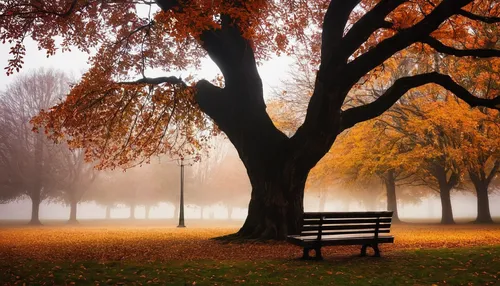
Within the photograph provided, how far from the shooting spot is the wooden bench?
27.9 ft

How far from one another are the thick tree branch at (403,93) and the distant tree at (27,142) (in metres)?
29.5

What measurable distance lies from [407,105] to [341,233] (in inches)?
724

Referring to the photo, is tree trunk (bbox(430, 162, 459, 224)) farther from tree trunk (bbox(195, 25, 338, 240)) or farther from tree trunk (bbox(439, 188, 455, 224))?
tree trunk (bbox(195, 25, 338, 240))

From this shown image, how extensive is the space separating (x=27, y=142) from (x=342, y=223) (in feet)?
111

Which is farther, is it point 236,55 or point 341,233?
point 236,55

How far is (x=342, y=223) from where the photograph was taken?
900 cm

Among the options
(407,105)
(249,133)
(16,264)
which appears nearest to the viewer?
(16,264)

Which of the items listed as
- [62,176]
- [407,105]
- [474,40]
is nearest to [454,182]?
[407,105]

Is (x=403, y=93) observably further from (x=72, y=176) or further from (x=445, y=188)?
(x=72, y=176)

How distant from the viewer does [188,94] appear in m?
14.5

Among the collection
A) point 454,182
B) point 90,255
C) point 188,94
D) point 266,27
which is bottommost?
point 90,255

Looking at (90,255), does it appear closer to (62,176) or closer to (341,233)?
(341,233)

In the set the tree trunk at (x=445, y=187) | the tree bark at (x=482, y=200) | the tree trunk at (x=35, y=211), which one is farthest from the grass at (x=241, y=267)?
the tree trunk at (x=35, y=211)

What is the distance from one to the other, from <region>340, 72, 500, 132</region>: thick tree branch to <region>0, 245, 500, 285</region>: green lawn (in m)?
5.17
